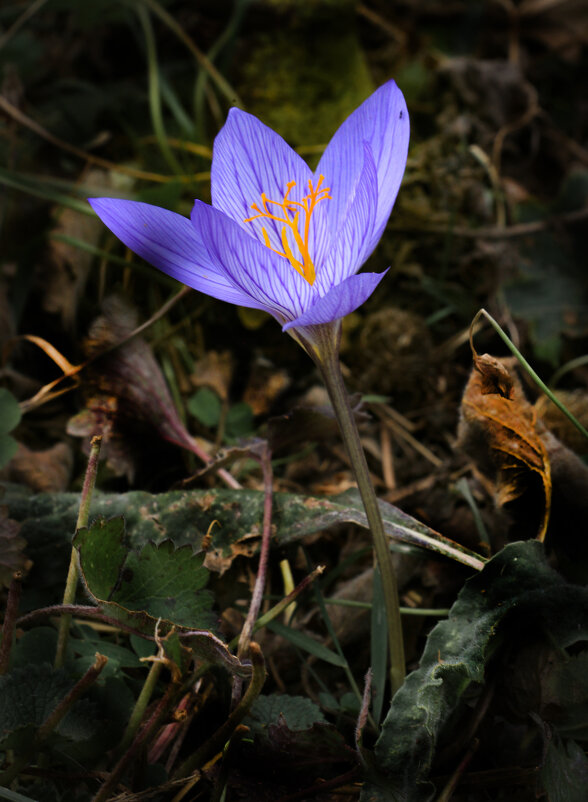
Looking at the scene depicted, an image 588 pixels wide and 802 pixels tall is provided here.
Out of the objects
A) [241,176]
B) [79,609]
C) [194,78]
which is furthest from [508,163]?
[79,609]

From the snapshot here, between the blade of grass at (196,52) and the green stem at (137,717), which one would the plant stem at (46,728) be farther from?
the blade of grass at (196,52)

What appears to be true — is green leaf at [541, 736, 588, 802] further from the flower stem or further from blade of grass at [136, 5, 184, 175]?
blade of grass at [136, 5, 184, 175]

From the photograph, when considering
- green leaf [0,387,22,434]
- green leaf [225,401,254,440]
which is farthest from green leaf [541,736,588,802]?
green leaf [0,387,22,434]

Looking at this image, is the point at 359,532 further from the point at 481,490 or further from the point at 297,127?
the point at 297,127

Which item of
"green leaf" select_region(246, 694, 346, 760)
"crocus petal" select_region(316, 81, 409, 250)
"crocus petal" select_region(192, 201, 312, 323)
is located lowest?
"green leaf" select_region(246, 694, 346, 760)

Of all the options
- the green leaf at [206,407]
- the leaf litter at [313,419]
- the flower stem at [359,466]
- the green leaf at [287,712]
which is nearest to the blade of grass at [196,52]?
the leaf litter at [313,419]

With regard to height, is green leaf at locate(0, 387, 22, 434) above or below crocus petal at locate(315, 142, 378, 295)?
below
